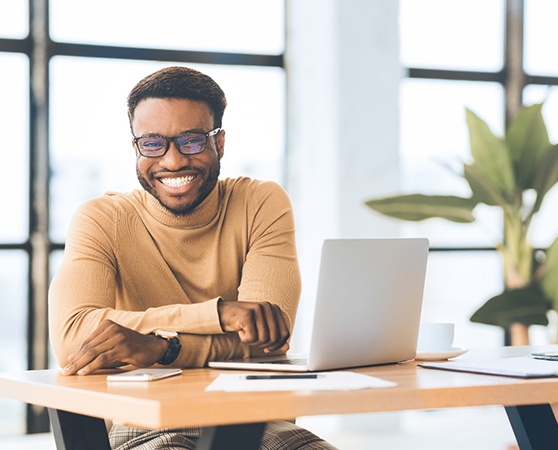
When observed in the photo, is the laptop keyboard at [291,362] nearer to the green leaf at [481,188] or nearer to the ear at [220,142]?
the ear at [220,142]

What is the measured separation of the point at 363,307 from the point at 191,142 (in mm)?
661

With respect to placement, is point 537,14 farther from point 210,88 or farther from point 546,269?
point 210,88

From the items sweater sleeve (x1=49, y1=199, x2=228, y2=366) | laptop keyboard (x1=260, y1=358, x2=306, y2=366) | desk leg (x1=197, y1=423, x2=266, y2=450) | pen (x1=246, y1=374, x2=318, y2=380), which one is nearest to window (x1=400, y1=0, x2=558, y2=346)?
sweater sleeve (x1=49, y1=199, x2=228, y2=366)

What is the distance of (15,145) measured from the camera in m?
4.18

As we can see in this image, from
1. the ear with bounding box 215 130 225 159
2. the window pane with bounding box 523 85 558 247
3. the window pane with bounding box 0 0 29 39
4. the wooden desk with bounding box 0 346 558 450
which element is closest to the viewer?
the wooden desk with bounding box 0 346 558 450

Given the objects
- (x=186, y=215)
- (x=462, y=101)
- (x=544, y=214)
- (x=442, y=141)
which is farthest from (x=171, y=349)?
(x=544, y=214)

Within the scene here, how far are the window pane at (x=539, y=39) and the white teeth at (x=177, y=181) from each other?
3.52 meters

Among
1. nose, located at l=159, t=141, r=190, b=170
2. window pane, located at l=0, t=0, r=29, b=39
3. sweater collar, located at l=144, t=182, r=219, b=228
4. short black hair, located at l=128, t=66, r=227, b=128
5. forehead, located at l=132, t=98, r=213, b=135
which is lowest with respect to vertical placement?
sweater collar, located at l=144, t=182, r=219, b=228

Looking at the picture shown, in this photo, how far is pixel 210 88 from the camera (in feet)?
7.54

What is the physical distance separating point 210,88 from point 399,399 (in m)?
1.12

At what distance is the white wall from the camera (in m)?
4.40

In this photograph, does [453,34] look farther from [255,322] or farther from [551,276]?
[255,322]

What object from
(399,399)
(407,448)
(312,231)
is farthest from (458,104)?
(399,399)

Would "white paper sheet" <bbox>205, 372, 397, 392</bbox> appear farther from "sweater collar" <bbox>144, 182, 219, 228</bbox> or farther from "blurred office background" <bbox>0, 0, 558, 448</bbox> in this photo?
"blurred office background" <bbox>0, 0, 558, 448</bbox>
